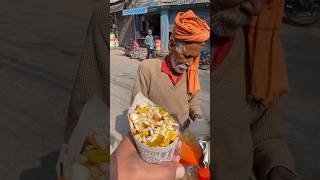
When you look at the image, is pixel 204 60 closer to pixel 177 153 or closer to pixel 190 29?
pixel 190 29

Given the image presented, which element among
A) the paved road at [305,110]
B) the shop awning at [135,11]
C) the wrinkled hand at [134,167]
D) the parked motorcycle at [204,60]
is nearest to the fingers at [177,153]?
the wrinkled hand at [134,167]

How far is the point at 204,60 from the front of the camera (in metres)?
0.66

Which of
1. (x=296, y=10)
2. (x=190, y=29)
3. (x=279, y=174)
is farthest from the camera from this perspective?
(x=279, y=174)

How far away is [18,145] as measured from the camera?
12.2 feet

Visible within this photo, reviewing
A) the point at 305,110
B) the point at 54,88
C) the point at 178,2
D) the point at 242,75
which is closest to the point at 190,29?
the point at 178,2

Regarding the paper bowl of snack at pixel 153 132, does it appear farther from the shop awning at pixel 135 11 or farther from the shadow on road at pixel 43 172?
the shadow on road at pixel 43 172

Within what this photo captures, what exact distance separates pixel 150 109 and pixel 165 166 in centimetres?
11

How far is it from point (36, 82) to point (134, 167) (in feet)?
18.0

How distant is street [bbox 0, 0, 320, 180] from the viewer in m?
0.69

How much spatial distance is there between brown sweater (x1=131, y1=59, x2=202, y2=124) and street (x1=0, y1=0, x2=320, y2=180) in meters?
0.02

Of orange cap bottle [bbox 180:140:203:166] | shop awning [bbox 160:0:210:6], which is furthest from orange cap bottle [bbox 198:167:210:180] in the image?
shop awning [bbox 160:0:210:6]

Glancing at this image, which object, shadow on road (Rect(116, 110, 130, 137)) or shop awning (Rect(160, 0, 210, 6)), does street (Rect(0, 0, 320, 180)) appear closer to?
shadow on road (Rect(116, 110, 130, 137))

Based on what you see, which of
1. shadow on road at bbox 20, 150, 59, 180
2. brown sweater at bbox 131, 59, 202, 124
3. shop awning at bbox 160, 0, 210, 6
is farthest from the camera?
shadow on road at bbox 20, 150, 59, 180

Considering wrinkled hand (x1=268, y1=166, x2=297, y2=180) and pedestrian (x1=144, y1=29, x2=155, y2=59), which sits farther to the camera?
wrinkled hand (x1=268, y1=166, x2=297, y2=180)
